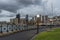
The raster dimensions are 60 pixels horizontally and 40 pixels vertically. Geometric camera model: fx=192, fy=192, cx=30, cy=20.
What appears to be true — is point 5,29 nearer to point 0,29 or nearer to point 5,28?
point 5,28

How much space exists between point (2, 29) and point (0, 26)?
2.75 feet

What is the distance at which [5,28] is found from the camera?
38.2 m

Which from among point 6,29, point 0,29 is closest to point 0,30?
point 0,29

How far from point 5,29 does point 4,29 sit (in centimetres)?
70

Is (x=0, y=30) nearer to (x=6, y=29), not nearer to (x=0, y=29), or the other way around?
(x=0, y=29)

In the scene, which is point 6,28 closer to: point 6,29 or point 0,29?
point 6,29

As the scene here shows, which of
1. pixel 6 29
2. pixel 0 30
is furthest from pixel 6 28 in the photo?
pixel 0 30

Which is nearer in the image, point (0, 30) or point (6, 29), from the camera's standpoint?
point (0, 30)

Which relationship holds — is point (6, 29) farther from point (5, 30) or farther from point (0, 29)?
point (0, 29)

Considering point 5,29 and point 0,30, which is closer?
point 0,30

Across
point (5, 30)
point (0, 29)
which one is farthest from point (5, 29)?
point (0, 29)

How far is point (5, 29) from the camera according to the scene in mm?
38188

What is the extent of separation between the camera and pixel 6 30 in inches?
1495

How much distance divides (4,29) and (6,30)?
617 mm
